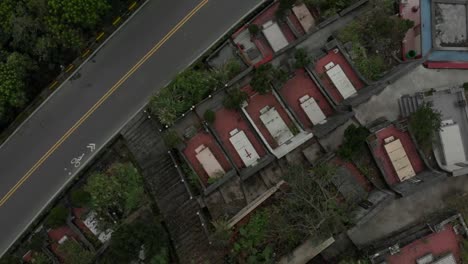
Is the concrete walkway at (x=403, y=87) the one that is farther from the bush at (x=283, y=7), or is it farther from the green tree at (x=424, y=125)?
the bush at (x=283, y=7)

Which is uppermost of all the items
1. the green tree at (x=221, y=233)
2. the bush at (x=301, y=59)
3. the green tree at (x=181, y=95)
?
the green tree at (x=181, y=95)

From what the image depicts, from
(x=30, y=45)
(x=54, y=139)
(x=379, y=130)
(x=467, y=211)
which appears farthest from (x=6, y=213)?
(x=467, y=211)

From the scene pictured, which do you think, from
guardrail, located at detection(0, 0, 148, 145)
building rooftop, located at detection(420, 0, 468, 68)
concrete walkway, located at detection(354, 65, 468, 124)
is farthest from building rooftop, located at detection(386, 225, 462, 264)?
guardrail, located at detection(0, 0, 148, 145)

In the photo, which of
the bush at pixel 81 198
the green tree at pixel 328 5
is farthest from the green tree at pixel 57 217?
the green tree at pixel 328 5

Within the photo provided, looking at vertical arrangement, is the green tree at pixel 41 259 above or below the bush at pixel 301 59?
below

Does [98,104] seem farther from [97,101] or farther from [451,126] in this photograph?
[451,126]

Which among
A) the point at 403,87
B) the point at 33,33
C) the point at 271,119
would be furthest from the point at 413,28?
the point at 33,33
